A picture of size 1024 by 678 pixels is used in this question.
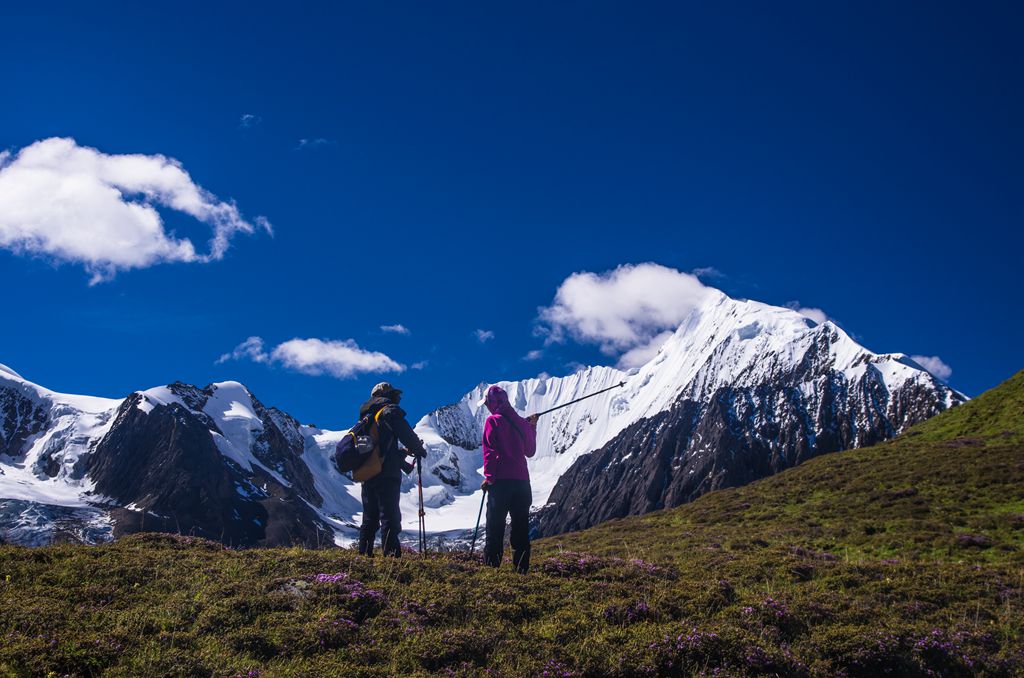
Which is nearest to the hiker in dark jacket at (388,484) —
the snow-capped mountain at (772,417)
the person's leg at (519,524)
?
the person's leg at (519,524)

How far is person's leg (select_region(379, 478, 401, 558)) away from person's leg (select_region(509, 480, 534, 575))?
203cm

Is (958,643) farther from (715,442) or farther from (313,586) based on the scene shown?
(715,442)

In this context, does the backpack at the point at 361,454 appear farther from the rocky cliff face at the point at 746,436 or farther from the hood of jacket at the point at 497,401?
the rocky cliff face at the point at 746,436

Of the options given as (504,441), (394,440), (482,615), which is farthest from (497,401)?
(482,615)

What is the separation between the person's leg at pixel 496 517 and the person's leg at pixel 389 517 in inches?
63.2

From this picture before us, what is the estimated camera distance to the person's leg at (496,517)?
40.0 ft

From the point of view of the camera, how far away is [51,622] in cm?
775

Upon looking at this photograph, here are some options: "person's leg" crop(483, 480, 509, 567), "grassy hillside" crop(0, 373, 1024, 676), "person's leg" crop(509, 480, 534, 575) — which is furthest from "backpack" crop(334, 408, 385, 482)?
"person's leg" crop(509, 480, 534, 575)

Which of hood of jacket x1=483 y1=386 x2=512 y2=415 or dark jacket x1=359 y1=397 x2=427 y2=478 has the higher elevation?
hood of jacket x1=483 y1=386 x2=512 y2=415

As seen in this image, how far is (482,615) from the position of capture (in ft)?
30.1

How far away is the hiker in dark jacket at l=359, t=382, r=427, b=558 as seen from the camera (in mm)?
12250

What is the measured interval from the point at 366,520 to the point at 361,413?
1.95 metres

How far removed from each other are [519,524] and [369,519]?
269 centimetres

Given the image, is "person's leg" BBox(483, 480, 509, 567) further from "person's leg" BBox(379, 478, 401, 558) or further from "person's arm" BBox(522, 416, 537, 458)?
"person's leg" BBox(379, 478, 401, 558)
